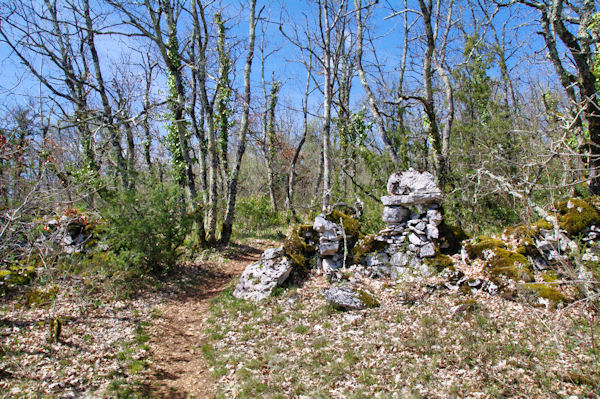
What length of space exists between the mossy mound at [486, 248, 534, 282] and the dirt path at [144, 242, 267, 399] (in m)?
4.90

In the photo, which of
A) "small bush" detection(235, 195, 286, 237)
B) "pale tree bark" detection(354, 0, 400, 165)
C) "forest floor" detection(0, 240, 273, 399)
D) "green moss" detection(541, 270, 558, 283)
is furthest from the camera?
"small bush" detection(235, 195, 286, 237)

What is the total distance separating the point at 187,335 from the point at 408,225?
16.2ft

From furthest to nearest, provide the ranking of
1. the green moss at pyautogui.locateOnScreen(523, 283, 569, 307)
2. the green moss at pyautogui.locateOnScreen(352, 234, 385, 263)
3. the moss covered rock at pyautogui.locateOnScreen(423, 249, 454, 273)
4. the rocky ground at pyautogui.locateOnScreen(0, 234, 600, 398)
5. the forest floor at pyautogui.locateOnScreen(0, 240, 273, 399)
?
the green moss at pyautogui.locateOnScreen(352, 234, 385, 263) < the moss covered rock at pyautogui.locateOnScreen(423, 249, 454, 273) < the green moss at pyautogui.locateOnScreen(523, 283, 569, 307) < the forest floor at pyautogui.locateOnScreen(0, 240, 273, 399) < the rocky ground at pyautogui.locateOnScreen(0, 234, 600, 398)

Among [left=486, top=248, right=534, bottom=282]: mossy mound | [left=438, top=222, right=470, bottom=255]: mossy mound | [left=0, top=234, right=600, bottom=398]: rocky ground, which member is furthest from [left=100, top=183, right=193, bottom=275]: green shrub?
[left=486, top=248, right=534, bottom=282]: mossy mound

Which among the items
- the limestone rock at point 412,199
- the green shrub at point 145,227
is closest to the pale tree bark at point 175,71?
the green shrub at point 145,227

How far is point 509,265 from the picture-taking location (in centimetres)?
596

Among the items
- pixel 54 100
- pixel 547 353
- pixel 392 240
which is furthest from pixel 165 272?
pixel 54 100

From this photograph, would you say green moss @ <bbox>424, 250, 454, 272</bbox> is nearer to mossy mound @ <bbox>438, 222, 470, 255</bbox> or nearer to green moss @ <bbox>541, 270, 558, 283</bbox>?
mossy mound @ <bbox>438, 222, 470, 255</bbox>

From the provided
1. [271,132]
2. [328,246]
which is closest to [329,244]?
[328,246]

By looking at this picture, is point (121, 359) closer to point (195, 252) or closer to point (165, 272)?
point (165, 272)

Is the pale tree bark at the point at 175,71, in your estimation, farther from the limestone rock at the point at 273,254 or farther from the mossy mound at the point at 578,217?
the mossy mound at the point at 578,217

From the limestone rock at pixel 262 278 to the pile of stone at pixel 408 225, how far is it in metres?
1.84

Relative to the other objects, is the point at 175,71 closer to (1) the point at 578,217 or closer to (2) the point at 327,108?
(2) the point at 327,108

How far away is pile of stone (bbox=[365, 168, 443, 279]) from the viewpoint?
715cm
